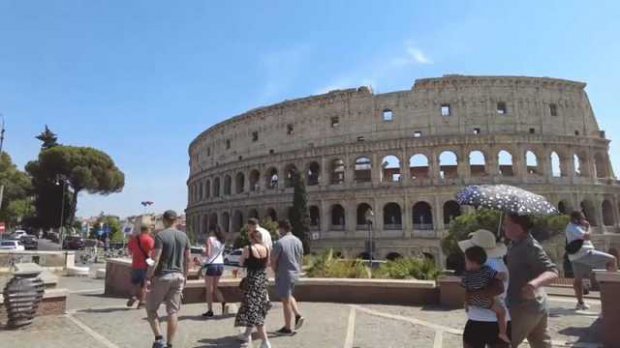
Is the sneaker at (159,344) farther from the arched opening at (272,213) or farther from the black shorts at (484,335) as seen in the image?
the arched opening at (272,213)

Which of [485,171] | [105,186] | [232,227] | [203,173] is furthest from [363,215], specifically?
[105,186]

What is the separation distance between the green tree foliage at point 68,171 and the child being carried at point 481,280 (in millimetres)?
50126

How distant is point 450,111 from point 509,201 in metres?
31.1

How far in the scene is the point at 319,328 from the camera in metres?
7.07

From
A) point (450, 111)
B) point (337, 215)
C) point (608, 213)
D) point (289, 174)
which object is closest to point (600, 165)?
point (608, 213)

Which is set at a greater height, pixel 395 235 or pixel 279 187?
pixel 279 187

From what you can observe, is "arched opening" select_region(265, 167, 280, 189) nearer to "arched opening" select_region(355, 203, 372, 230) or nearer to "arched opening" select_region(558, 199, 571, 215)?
"arched opening" select_region(355, 203, 372, 230)

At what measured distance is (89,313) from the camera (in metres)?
8.47

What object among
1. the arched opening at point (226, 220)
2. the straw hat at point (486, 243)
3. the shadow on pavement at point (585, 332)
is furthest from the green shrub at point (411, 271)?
the arched opening at point (226, 220)

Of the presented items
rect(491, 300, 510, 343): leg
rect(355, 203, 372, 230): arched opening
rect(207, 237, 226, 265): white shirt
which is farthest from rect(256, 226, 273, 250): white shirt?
rect(355, 203, 372, 230): arched opening

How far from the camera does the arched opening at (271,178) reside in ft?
139

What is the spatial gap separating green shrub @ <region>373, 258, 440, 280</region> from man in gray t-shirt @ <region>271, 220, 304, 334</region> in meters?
4.55

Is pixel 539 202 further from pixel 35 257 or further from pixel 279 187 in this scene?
pixel 279 187

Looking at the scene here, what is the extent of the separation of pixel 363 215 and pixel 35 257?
25.3 m
